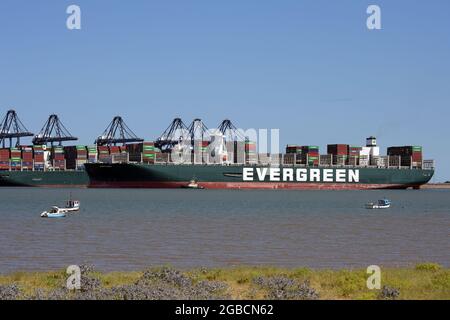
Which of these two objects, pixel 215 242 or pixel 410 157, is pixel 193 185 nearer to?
pixel 410 157

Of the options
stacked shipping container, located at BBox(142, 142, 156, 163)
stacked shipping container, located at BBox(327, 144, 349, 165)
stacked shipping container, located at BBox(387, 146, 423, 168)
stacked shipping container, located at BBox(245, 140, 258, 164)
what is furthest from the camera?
stacked shipping container, located at BBox(387, 146, 423, 168)

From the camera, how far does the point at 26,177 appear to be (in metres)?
146

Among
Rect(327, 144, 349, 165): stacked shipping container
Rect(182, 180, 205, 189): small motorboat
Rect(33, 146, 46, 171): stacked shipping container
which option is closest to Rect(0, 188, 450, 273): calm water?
Rect(182, 180, 205, 189): small motorboat

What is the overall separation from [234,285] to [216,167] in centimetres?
10804

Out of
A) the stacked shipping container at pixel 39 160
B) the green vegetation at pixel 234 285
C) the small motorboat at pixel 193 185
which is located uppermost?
the stacked shipping container at pixel 39 160

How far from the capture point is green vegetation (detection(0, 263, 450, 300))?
15.6 metres

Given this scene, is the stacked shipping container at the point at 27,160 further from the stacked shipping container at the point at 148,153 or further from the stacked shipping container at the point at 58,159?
the stacked shipping container at the point at 148,153

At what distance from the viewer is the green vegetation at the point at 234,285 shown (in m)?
15.6

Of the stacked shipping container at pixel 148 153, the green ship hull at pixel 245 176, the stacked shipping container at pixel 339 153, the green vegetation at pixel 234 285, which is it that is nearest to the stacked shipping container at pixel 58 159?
the green ship hull at pixel 245 176

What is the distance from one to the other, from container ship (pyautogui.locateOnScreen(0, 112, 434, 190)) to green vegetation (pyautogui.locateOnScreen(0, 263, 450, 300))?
337 feet

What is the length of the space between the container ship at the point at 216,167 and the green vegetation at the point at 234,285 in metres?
103

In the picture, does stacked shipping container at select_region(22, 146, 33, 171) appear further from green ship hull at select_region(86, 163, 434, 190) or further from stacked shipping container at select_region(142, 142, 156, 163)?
stacked shipping container at select_region(142, 142, 156, 163)

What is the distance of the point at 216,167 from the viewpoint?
415 feet
